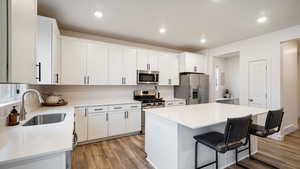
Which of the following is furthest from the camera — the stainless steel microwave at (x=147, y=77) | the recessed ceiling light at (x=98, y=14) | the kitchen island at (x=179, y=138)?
the stainless steel microwave at (x=147, y=77)

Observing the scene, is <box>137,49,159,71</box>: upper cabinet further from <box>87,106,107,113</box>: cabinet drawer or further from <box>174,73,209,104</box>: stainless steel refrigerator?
<box>87,106,107,113</box>: cabinet drawer

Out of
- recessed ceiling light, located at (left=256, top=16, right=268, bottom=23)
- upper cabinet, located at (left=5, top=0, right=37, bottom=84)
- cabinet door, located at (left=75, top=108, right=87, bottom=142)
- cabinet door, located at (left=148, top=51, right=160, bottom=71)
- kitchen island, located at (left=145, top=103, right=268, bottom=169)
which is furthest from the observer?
cabinet door, located at (left=148, top=51, right=160, bottom=71)

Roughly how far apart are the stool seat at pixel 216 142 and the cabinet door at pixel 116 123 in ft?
6.79

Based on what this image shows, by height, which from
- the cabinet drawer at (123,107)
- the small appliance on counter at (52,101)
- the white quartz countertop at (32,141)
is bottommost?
the cabinet drawer at (123,107)

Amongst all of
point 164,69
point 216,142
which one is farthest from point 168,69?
point 216,142

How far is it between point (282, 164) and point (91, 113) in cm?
368

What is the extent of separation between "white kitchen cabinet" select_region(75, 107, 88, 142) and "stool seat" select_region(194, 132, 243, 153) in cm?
237

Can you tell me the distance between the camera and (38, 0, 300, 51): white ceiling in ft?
7.23

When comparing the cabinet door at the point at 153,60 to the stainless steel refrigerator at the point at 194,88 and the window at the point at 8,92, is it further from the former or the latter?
the window at the point at 8,92

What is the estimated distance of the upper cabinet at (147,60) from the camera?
3.90m

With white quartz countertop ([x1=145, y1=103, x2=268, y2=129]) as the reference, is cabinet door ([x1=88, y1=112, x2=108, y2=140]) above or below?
below

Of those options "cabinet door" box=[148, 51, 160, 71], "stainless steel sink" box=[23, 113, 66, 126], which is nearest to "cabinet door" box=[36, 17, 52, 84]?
"stainless steel sink" box=[23, 113, 66, 126]

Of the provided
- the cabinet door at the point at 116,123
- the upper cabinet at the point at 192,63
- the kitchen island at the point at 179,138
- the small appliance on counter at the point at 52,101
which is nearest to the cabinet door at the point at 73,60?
the small appliance on counter at the point at 52,101

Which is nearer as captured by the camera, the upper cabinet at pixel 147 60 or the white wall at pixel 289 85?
the white wall at pixel 289 85
